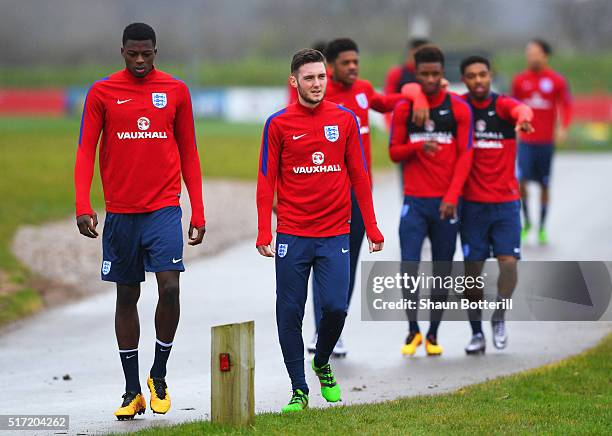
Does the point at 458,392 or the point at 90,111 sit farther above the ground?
the point at 90,111

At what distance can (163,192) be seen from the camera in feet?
25.3

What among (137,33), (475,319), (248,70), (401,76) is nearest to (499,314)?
(475,319)

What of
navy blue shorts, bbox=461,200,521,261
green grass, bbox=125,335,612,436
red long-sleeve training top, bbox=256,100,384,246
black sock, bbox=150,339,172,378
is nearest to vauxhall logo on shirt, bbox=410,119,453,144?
navy blue shorts, bbox=461,200,521,261

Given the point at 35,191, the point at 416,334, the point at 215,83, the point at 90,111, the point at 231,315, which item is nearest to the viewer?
the point at 90,111

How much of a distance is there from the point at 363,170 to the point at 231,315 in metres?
4.33

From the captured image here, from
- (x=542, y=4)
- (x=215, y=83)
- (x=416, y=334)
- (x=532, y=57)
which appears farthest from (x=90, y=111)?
(x=542, y=4)

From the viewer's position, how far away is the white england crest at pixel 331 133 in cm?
766

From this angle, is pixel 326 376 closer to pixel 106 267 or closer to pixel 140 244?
pixel 140 244

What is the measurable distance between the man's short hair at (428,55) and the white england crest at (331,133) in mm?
2111

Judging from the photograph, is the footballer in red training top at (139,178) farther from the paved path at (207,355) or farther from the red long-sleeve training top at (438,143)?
the red long-sleeve training top at (438,143)

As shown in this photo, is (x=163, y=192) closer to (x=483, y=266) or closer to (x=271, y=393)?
(x=271, y=393)

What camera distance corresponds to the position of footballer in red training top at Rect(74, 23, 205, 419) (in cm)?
761

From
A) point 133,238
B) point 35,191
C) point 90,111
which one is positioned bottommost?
point 35,191

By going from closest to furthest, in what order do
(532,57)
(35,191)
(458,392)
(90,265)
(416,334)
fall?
(458,392) < (416,334) < (90,265) < (532,57) < (35,191)
